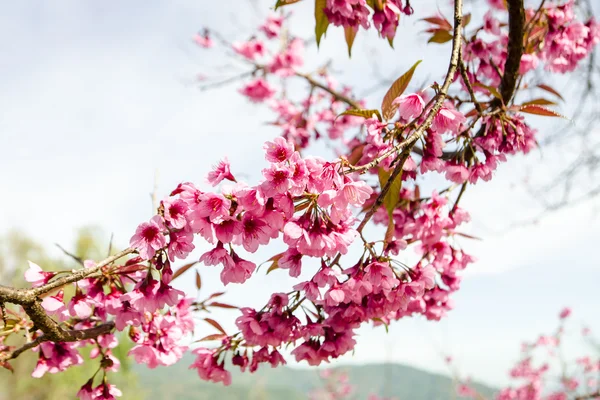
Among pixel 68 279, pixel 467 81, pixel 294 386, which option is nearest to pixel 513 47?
pixel 467 81

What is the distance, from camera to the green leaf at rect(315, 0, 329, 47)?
1136mm

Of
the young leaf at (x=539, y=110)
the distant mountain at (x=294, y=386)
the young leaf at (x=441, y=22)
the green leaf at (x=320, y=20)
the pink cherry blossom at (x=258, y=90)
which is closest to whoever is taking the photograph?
the young leaf at (x=539, y=110)

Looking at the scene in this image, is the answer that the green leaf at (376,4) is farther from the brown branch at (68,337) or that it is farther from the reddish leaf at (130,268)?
the brown branch at (68,337)

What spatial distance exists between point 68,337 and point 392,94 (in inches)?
34.0

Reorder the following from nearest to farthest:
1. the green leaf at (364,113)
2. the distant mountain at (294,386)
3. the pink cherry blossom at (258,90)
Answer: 1. the green leaf at (364,113)
2. the pink cherry blossom at (258,90)
3. the distant mountain at (294,386)

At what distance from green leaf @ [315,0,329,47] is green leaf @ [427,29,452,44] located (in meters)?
0.37

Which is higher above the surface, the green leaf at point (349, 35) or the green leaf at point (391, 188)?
the green leaf at point (349, 35)

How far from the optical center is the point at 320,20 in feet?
3.82

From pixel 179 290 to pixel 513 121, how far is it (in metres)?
0.89

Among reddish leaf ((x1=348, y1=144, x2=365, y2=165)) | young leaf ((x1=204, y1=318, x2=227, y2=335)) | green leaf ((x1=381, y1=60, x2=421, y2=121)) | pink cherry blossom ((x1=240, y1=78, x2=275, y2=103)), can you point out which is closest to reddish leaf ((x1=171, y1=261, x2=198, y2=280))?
young leaf ((x1=204, y1=318, x2=227, y2=335))

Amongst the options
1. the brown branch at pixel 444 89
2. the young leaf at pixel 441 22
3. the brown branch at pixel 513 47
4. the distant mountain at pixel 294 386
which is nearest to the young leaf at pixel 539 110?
the brown branch at pixel 513 47

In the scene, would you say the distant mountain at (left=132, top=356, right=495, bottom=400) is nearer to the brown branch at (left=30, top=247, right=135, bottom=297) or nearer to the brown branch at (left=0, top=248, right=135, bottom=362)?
the brown branch at (left=0, top=248, right=135, bottom=362)

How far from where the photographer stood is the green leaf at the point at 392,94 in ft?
3.03

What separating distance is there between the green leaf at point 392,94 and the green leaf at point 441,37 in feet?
1.67
